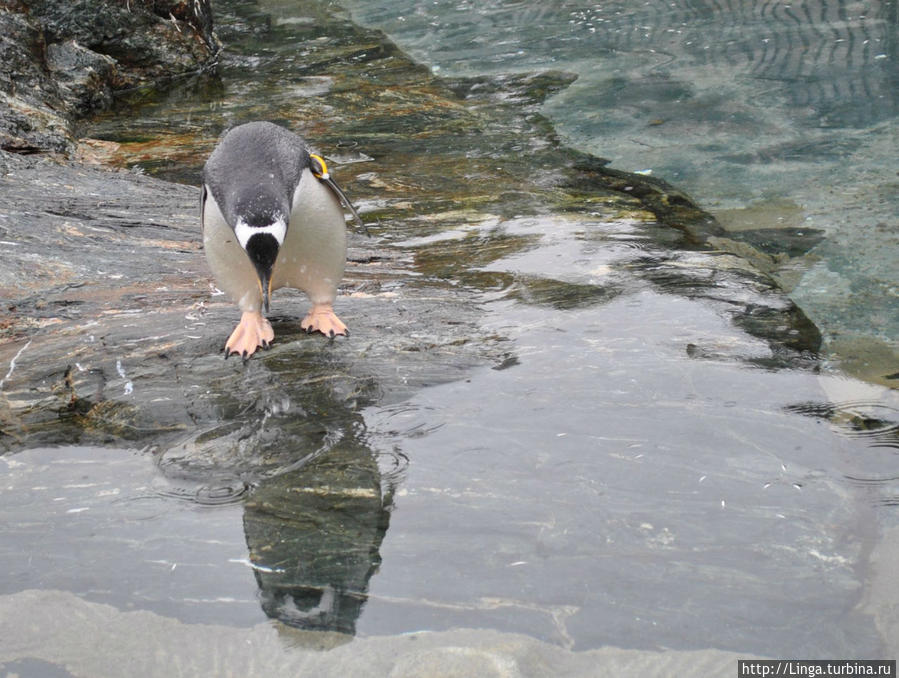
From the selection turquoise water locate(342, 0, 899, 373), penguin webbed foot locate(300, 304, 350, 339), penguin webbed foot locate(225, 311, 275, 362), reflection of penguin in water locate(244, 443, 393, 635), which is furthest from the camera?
turquoise water locate(342, 0, 899, 373)

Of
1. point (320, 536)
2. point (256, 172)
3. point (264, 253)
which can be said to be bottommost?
point (320, 536)

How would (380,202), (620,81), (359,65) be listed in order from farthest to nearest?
(359,65), (620,81), (380,202)

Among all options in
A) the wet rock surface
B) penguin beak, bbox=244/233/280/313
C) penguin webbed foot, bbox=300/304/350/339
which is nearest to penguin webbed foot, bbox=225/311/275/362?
penguin webbed foot, bbox=300/304/350/339

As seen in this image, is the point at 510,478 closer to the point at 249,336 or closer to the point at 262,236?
the point at 262,236

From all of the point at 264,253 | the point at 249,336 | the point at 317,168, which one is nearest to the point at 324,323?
the point at 249,336

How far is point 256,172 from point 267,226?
29cm

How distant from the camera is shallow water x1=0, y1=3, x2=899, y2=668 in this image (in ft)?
7.80

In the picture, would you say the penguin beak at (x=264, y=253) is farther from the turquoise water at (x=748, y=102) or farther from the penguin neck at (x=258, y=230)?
the turquoise water at (x=748, y=102)

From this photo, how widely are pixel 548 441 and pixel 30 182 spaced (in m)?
3.42

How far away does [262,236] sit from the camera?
296cm

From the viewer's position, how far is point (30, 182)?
509cm

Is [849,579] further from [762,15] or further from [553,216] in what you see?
[762,15]

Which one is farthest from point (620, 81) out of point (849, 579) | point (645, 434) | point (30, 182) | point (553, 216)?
point (849, 579)

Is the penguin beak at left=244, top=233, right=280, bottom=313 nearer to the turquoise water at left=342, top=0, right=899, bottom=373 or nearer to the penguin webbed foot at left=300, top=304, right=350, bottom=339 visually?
the penguin webbed foot at left=300, top=304, right=350, bottom=339
